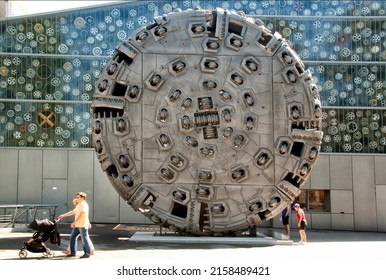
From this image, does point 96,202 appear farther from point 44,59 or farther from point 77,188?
point 44,59

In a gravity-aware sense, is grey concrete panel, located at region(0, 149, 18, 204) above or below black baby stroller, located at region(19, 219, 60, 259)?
above

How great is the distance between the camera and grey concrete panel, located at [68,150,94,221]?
3125cm

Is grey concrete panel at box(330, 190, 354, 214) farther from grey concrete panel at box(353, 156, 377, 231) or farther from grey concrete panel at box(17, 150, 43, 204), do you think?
grey concrete panel at box(17, 150, 43, 204)

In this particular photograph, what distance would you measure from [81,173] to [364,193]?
54.9 feet

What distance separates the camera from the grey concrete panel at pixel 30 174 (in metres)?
31.1

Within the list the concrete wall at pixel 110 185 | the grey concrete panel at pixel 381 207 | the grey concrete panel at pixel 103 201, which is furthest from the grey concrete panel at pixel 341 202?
the grey concrete panel at pixel 103 201

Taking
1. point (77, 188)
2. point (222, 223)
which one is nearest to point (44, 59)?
point (77, 188)

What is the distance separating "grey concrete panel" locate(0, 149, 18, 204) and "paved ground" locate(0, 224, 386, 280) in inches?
371

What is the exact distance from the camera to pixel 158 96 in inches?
790

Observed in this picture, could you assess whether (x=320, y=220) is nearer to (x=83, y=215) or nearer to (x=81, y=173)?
(x=81, y=173)

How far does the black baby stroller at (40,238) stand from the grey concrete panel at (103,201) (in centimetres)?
1531

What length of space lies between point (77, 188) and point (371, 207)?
17.4 metres

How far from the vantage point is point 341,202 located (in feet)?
104

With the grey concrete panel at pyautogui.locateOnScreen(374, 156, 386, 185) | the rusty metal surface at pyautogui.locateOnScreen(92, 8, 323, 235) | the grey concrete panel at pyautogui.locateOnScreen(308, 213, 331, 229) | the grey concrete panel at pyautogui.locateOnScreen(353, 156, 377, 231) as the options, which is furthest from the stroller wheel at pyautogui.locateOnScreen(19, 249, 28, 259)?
the grey concrete panel at pyautogui.locateOnScreen(374, 156, 386, 185)
